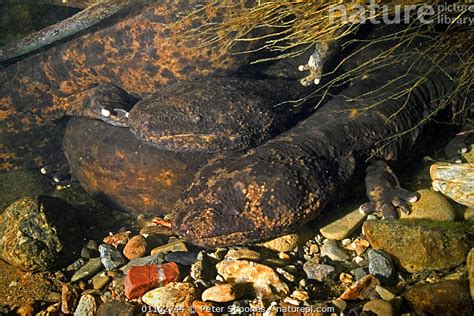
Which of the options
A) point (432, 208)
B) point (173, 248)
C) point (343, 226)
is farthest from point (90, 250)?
point (432, 208)

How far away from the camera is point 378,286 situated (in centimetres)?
327

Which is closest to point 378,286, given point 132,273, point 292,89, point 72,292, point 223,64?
point 132,273

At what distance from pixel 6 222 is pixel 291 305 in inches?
128

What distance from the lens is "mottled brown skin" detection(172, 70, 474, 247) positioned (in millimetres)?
3811

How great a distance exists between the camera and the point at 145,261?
4.07m

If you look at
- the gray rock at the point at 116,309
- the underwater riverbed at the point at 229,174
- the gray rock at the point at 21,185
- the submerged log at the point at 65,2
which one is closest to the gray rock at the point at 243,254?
the underwater riverbed at the point at 229,174

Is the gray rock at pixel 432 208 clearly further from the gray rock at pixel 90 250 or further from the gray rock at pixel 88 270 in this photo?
the gray rock at pixel 90 250

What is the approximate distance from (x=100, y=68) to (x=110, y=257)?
131 inches

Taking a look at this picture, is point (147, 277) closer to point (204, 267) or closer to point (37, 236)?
point (204, 267)

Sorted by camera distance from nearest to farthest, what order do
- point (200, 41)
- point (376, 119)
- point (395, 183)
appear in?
1. point (395, 183)
2. point (376, 119)
3. point (200, 41)

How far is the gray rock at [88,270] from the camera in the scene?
412 centimetres

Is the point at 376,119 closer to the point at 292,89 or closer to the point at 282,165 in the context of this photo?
the point at 292,89

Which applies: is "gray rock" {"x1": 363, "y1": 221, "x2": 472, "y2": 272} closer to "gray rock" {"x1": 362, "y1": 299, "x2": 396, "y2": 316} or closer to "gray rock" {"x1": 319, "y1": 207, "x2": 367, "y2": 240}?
"gray rock" {"x1": 319, "y1": 207, "x2": 367, "y2": 240}

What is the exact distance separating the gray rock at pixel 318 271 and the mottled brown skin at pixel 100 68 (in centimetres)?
324
